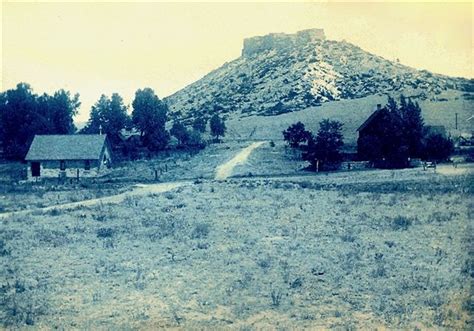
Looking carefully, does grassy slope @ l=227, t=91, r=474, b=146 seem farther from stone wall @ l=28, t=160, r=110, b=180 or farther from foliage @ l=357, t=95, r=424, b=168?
stone wall @ l=28, t=160, r=110, b=180

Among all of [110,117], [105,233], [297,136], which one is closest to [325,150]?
[297,136]

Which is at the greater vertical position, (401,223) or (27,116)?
(27,116)

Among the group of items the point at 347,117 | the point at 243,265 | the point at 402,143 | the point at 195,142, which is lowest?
the point at 243,265

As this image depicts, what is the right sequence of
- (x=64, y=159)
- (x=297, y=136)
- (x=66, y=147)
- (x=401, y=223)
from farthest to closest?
(x=297, y=136)
(x=66, y=147)
(x=64, y=159)
(x=401, y=223)

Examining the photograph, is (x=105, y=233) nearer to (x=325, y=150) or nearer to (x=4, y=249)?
(x=4, y=249)

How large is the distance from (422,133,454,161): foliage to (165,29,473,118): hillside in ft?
157

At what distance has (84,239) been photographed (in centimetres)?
2050

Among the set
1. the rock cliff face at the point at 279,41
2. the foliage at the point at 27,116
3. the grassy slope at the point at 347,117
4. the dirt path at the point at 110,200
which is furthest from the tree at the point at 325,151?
the rock cliff face at the point at 279,41

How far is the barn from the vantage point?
6009 centimetres

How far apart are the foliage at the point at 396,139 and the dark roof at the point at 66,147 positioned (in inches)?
1266

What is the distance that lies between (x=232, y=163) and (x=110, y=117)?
3011 centimetres

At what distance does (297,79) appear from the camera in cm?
13312

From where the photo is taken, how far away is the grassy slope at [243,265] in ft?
38.9

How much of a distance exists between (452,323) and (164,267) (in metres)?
8.68
